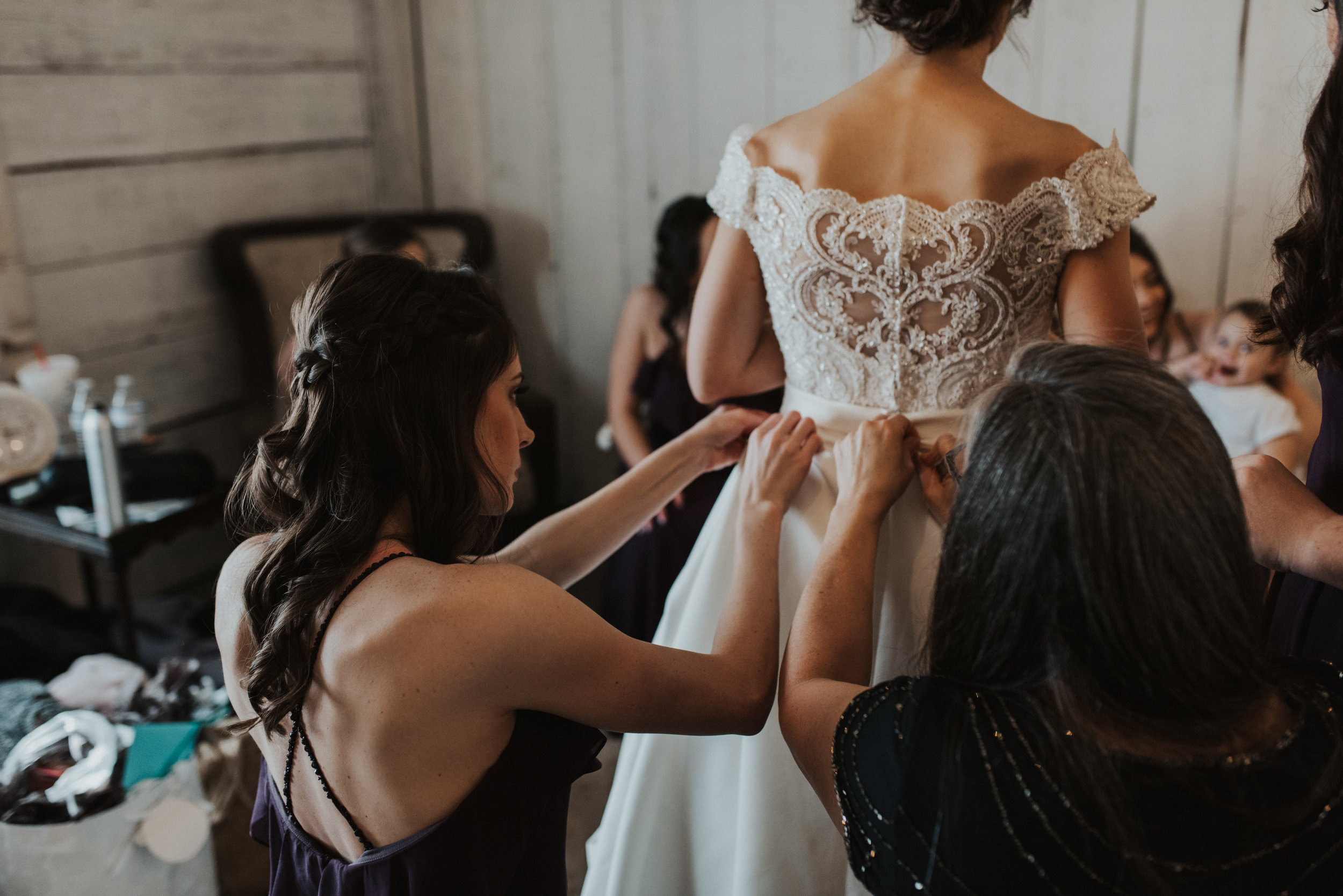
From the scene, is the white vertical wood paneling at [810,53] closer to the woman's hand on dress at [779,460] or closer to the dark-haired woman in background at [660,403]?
the dark-haired woman in background at [660,403]

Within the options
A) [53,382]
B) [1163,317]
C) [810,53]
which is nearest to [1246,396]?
[1163,317]

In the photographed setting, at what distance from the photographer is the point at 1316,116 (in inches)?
36.8

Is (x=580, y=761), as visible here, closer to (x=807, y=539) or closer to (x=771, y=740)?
(x=771, y=740)

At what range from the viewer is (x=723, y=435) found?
1.32 m

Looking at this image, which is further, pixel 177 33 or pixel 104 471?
pixel 177 33

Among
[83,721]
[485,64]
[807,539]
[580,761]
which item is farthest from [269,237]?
[580,761]

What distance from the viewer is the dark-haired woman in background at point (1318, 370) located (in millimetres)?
910

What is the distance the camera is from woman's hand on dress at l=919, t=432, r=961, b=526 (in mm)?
1125

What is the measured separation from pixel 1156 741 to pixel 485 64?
9.20 feet

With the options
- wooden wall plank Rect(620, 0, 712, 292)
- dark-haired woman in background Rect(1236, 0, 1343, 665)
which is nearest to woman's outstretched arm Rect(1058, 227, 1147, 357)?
dark-haired woman in background Rect(1236, 0, 1343, 665)

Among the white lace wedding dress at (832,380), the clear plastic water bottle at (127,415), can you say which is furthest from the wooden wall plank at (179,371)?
the white lace wedding dress at (832,380)

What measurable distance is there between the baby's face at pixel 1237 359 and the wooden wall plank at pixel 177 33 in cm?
240

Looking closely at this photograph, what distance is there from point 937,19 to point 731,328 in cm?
42

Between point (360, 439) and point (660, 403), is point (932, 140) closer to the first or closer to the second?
point (360, 439)
